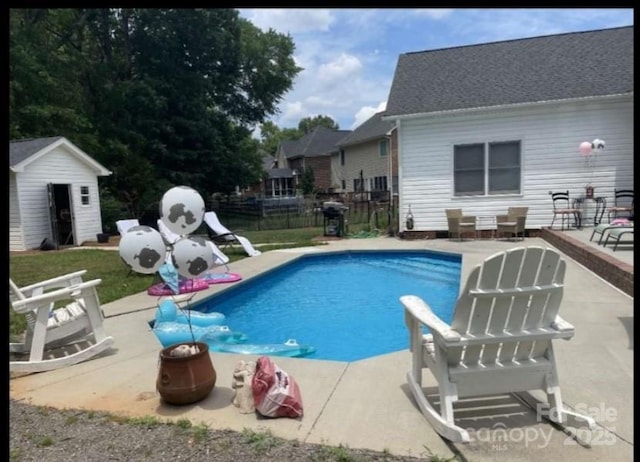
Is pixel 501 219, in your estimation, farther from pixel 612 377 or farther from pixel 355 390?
pixel 355 390

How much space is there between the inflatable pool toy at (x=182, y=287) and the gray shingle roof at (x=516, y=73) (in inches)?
275

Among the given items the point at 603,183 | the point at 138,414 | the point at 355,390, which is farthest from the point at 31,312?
the point at 603,183

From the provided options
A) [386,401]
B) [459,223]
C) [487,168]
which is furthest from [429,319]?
[487,168]

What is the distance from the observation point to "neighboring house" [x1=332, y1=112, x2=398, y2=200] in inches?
886

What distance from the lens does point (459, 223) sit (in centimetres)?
1068

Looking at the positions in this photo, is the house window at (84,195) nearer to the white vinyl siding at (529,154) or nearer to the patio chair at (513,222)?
the white vinyl siding at (529,154)

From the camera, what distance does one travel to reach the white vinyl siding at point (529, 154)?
10.2m

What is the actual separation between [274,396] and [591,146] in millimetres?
10318

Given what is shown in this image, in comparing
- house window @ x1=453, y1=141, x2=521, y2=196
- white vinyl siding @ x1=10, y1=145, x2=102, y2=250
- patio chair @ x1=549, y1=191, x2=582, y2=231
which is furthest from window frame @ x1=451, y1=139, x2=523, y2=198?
white vinyl siding @ x1=10, y1=145, x2=102, y2=250

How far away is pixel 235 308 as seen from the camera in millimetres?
6730

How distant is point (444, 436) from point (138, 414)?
1874 mm

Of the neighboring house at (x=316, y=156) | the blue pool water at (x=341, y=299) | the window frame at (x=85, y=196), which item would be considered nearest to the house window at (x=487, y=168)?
the blue pool water at (x=341, y=299)

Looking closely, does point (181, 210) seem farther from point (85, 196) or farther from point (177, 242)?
point (85, 196)

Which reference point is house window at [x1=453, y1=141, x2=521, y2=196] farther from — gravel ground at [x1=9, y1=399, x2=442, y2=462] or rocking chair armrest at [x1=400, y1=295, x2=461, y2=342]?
gravel ground at [x1=9, y1=399, x2=442, y2=462]
